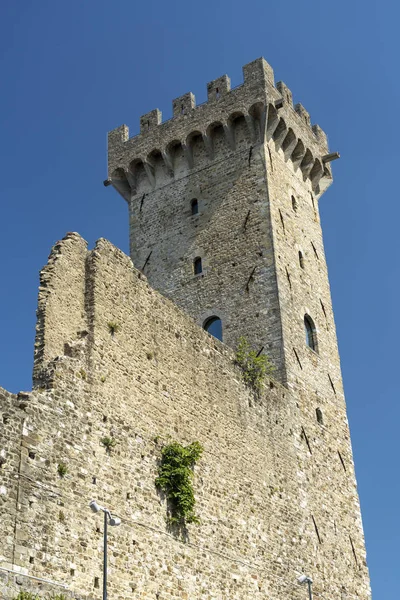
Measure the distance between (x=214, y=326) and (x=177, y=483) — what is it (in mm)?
8647

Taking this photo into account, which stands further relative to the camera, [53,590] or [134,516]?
[134,516]

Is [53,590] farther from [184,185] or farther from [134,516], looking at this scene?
[184,185]

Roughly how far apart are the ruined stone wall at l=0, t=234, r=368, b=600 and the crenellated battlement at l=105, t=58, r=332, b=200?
8.86m

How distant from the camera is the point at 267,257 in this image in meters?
26.8

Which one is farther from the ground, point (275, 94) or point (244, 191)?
point (275, 94)

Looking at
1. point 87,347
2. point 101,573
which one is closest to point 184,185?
point 87,347

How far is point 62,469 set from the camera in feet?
52.1

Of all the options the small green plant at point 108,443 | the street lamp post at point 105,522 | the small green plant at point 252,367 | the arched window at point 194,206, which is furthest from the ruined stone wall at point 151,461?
the arched window at point 194,206

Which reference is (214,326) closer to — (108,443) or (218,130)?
(218,130)

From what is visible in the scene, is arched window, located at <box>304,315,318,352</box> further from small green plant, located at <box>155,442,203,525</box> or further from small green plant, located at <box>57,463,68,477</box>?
small green plant, located at <box>57,463,68,477</box>

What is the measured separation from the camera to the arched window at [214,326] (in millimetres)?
26828

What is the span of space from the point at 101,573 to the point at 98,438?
2461 mm

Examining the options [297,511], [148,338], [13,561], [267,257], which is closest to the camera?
[13,561]

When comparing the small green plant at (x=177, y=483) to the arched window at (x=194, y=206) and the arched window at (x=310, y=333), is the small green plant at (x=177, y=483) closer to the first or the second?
the arched window at (x=310, y=333)
